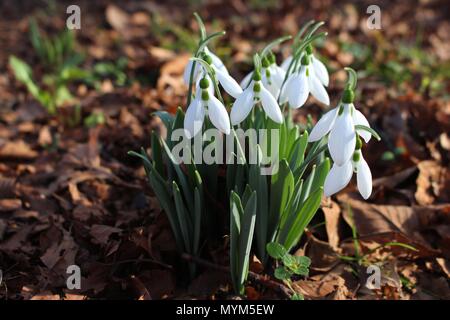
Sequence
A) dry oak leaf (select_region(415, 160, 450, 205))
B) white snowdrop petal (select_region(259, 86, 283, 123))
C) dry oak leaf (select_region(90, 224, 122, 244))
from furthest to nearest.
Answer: dry oak leaf (select_region(415, 160, 450, 205)) < dry oak leaf (select_region(90, 224, 122, 244)) < white snowdrop petal (select_region(259, 86, 283, 123))

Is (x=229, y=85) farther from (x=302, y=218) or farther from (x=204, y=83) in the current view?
Result: (x=302, y=218)

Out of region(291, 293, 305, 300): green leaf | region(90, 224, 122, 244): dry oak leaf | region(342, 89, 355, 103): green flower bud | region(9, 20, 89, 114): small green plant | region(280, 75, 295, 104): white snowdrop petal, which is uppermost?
region(9, 20, 89, 114): small green plant

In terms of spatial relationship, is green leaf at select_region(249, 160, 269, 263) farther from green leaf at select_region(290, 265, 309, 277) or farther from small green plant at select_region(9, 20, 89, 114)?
small green plant at select_region(9, 20, 89, 114)

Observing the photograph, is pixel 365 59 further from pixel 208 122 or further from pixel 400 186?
pixel 208 122

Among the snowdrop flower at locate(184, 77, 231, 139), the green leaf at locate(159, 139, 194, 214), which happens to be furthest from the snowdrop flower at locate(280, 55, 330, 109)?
the green leaf at locate(159, 139, 194, 214)

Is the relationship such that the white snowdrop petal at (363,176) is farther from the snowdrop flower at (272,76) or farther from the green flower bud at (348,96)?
the snowdrop flower at (272,76)

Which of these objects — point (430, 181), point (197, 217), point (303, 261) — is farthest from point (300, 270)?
point (430, 181)
